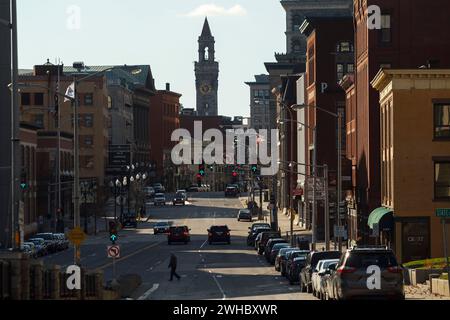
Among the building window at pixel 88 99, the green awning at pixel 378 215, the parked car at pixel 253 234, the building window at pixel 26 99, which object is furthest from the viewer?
the building window at pixel 88 99

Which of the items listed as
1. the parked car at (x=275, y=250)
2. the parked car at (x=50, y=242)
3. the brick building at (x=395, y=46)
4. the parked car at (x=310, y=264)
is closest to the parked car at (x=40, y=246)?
the parked car at (x=50, y=242)

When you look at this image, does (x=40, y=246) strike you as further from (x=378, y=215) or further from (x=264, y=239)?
(x=378, y=215)

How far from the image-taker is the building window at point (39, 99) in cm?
16738

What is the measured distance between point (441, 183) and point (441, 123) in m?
3.05

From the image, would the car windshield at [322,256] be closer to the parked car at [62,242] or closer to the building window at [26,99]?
the parked car at [62,242]

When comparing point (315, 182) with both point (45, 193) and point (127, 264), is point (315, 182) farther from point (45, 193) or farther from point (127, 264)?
point (45, 193)

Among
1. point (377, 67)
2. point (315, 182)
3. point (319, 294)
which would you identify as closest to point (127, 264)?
point (315, 182)

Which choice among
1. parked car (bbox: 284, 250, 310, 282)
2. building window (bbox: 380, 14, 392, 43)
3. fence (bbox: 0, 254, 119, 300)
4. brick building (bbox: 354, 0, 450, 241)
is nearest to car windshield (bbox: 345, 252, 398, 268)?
fence (bbox: 0, 254, 119, 300)

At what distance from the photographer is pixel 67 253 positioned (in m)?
95.2

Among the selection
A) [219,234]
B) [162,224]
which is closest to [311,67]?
[162,224]

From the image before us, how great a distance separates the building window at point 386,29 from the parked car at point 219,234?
26186 mm

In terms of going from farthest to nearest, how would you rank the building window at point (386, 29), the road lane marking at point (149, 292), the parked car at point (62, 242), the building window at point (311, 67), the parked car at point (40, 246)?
the building window at point (311, 67)
the parked car at point (62, 242)
the parked car at point (40, 246)
the building window at point (386, 29)
the road lane marking at point (149, 292)
